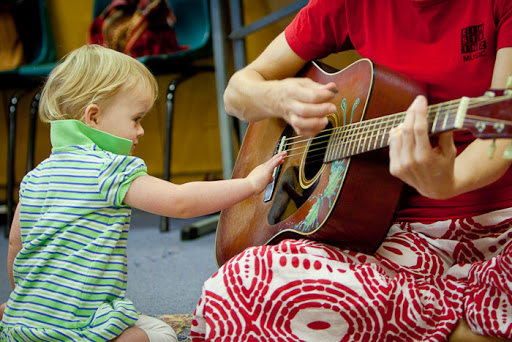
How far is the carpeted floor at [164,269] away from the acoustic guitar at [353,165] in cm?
35

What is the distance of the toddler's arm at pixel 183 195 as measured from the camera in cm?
82

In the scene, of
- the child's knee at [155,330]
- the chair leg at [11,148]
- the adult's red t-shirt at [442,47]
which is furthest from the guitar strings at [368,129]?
the chair leg at [11,148]

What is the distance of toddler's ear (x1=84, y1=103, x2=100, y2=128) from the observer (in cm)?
89

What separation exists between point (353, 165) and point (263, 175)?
7.4 inches

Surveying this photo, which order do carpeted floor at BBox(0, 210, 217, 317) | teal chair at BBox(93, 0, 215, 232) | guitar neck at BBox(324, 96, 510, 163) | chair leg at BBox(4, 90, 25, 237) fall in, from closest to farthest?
guitar neck at BBox(324, 96, 510, 163)
carpeted floor at BBox(0, 210, 217, 317)
teal chair at BBox(93, 0, 215, 232)
chair leg at BBox(4, 90, 25, 237)

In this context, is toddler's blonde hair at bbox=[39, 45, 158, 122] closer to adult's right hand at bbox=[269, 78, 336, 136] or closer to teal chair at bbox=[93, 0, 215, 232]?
adult's right hand at bbox=[269, 78, 336, 136]

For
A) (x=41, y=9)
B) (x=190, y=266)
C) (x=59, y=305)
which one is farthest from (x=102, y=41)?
(x=59, y=305)

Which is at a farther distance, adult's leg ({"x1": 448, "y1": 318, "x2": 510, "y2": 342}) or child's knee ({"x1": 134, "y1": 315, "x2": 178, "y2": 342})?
child's knee ({"x1": 134, "y1": 315, "x2": 178, "y2": 342})

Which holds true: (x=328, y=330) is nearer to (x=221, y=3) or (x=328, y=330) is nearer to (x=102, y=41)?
(x=221, y=3)

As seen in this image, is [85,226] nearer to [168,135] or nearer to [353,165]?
[353,165]

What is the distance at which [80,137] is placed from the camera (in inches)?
33.5

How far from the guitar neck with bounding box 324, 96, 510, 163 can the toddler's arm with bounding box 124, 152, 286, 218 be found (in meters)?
0.16

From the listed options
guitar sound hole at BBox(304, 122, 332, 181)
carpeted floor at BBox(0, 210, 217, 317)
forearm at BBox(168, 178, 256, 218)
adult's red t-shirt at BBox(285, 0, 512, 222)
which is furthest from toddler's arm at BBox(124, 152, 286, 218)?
carpeted floor at BBox(0, 210, 217, 317)

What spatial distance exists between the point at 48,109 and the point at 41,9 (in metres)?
1.92
